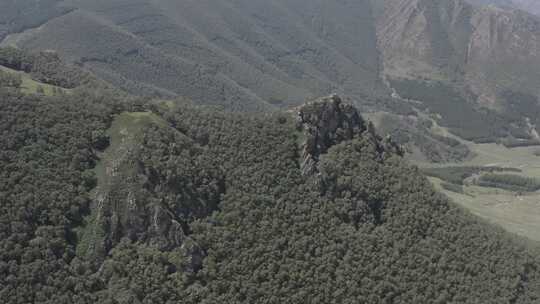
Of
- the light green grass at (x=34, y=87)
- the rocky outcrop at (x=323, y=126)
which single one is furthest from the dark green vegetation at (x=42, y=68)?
the rocky outcrop at (x=323, y=126)

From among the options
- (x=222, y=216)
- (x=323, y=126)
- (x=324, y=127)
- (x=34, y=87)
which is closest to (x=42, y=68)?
(x=34, y=87)

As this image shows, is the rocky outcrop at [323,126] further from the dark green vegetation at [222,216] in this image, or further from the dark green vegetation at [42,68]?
the dark green vegetation at [42,68]

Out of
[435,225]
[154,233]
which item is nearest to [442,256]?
[435,225]

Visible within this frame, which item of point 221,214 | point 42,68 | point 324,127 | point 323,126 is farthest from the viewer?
point 42,68

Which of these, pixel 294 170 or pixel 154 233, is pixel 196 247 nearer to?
pixel 154 233

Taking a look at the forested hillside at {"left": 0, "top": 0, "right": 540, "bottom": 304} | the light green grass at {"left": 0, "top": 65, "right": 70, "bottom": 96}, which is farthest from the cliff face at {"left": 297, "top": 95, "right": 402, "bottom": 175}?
the light green grass at {"left": 0, "top": 65, "right": 70, "bottom": 96}

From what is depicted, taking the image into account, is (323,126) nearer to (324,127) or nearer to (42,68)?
(324,127)

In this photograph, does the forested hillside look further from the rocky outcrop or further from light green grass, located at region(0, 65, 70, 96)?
light green grass, located at region(0, 65, 70, 96)
